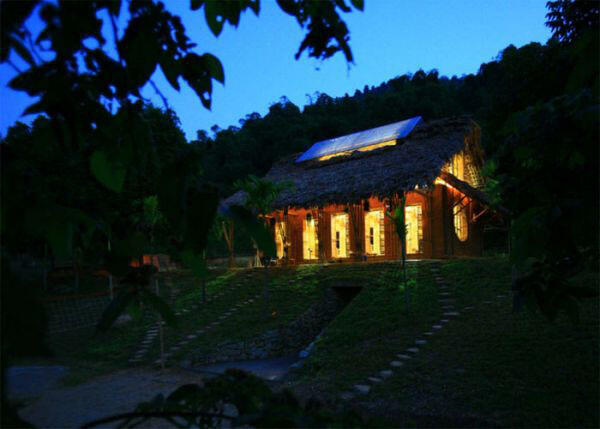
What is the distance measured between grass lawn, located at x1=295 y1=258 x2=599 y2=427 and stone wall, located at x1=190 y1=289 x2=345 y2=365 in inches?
45.6

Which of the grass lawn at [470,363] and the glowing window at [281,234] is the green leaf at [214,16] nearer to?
the grass lawn at [470,363]

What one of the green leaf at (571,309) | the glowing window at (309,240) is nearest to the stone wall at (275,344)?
the glowing window at (309,240)

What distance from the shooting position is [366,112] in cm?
2395

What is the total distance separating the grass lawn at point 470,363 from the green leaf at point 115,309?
349cm

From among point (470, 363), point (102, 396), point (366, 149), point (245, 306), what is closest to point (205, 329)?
point (245, 306)

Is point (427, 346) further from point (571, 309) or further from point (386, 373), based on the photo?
point (571, 309)

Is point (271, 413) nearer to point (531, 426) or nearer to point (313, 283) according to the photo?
point (531, 426)

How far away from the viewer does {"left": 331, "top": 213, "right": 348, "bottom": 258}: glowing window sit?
14.9 metres

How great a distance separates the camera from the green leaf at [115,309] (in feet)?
2.18

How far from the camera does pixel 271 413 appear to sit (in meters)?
0.63

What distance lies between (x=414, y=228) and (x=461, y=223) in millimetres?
1630

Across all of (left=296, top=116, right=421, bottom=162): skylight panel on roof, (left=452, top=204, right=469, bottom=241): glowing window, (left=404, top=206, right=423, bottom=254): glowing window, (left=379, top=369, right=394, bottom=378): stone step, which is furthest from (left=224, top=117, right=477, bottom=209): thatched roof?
(left=379, top=369, right=394, bottom=378): stone step

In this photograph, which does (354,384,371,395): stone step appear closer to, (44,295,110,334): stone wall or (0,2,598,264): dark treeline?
(0,2,598,264): dark treeline

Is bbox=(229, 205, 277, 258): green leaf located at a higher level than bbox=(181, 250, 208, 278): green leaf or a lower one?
higher
